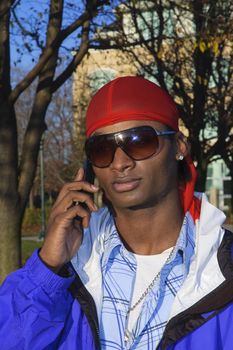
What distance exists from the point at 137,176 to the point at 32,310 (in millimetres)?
545

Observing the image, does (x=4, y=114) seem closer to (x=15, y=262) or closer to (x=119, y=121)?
(x=15, y=262)

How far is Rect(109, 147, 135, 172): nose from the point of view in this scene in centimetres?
217

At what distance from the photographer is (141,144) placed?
2141mm

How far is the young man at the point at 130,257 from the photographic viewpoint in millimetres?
2006

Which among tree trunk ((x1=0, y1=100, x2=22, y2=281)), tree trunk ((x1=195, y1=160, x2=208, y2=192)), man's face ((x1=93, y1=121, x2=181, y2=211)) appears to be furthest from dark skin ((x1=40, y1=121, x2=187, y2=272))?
tree trunk ((x1=195, y1=160, x2=208, y2=192))

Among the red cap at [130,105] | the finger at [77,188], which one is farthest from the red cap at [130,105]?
the finger at [77,188]

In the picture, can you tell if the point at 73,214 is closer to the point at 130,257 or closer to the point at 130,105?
the point at 130,257

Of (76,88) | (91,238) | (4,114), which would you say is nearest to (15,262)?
(4,114)

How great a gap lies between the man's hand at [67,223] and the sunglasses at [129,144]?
0.37ft

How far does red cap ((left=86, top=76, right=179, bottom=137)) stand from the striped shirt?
377 mm

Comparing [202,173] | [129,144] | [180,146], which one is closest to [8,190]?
[180,146]

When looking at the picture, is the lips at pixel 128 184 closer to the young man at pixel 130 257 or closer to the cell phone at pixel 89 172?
the young man at pixel 130 257

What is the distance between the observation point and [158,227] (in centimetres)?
226

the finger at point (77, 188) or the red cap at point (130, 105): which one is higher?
the red cap at point (130, 105)
